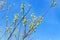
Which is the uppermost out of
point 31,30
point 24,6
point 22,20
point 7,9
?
point 7,9

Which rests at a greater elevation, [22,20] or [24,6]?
[24,6]

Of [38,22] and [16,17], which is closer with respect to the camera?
[38,22]

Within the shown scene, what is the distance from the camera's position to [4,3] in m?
5.41

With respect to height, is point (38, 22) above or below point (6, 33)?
below

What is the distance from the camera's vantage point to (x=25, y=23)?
4.82 m

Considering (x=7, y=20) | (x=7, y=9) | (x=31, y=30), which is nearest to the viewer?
(x=31, y=30)

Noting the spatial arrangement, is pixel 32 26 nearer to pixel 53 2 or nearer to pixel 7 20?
pixel 53 2

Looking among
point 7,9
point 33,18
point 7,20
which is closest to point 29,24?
point 33,18

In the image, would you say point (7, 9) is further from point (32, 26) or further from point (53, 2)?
point (53, 2)

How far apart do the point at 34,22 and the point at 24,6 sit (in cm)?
52

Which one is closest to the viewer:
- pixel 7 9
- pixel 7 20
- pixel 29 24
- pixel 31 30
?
pixel 31 30

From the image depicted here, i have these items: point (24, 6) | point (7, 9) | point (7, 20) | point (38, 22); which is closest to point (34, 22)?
point (38, 22)

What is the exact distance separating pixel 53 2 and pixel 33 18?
2.14ft

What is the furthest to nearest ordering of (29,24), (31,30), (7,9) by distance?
(7,9), (29,24), (31,30)
